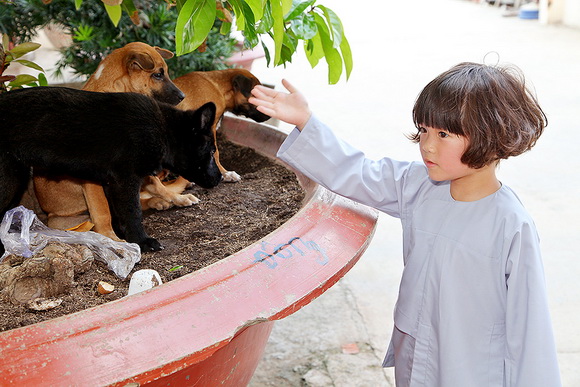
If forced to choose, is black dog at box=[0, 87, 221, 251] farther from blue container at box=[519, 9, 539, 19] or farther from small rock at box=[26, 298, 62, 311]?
blue container at box=[519, 9, 539, 19]

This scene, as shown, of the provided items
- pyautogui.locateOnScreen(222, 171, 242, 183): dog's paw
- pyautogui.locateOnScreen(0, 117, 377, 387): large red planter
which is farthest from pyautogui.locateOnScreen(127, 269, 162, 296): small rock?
pyautogui.locateOnScreen(222, 171, 242, 183): dog's paw

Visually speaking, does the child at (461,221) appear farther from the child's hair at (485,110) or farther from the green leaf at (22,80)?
the green leaf at (22,80)

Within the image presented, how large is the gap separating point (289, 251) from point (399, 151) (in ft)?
11.2

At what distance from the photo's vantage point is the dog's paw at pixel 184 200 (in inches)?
74.7

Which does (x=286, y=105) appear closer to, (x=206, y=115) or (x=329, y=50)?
(x=329, y=50)

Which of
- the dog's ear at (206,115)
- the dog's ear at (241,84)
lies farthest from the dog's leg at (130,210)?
the dog's ear at (241,84)

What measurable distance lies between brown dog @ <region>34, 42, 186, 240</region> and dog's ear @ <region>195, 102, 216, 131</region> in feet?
1.06

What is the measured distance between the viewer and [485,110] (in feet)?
4.29

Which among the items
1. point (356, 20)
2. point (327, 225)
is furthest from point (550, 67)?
point (327, 225)

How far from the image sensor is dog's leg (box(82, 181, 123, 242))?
1.71m

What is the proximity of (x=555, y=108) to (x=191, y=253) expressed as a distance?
15.2 ft

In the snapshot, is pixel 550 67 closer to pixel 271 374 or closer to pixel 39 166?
pixel 271 374

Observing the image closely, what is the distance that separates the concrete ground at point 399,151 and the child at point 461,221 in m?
0.21

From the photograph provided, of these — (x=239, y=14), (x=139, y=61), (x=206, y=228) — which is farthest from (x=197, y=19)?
(x=139, y=61)
